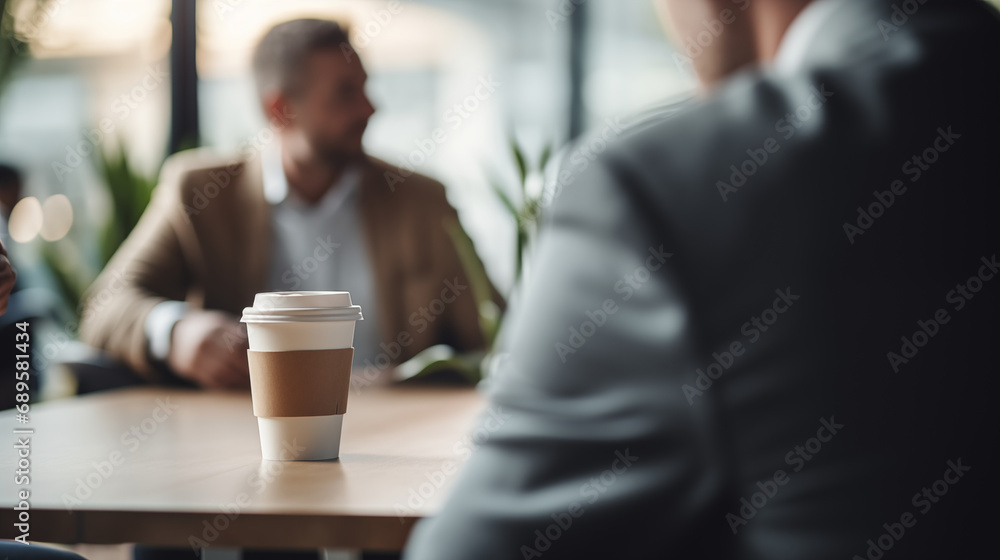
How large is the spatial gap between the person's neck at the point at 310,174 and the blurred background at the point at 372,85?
185cm

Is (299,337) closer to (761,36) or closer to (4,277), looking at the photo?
(4,277)

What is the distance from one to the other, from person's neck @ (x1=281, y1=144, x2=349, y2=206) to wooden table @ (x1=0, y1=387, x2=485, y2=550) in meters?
1.26

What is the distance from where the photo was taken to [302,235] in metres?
2.54

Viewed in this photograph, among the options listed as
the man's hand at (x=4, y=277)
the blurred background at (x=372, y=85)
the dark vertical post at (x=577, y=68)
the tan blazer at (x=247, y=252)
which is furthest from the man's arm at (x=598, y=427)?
the dark vertical post at (x=577, y=68)

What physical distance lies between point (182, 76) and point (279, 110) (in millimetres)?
2340

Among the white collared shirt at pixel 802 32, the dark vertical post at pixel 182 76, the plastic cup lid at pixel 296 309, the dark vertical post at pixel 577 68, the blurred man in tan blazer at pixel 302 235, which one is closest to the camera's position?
the white collared shirt at pixel 802 32

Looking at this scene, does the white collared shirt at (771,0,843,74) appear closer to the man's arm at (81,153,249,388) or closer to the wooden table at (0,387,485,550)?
the wooden table at (0,387,485,550)

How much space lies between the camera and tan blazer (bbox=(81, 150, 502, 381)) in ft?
7.45

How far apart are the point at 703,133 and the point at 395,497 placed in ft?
1.75

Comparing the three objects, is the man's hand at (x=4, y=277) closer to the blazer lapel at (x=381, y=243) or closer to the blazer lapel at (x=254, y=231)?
the blazer lapel at (x=254, y=231)

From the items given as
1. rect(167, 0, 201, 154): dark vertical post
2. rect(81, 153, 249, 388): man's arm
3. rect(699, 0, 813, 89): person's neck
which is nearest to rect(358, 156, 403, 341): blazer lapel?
rect(81, 153, 249, 388): man's arm

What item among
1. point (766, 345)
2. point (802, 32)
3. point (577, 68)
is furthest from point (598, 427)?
point (577, 68)

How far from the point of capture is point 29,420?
1425 millimetres

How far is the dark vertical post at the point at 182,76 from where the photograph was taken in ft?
15.3
